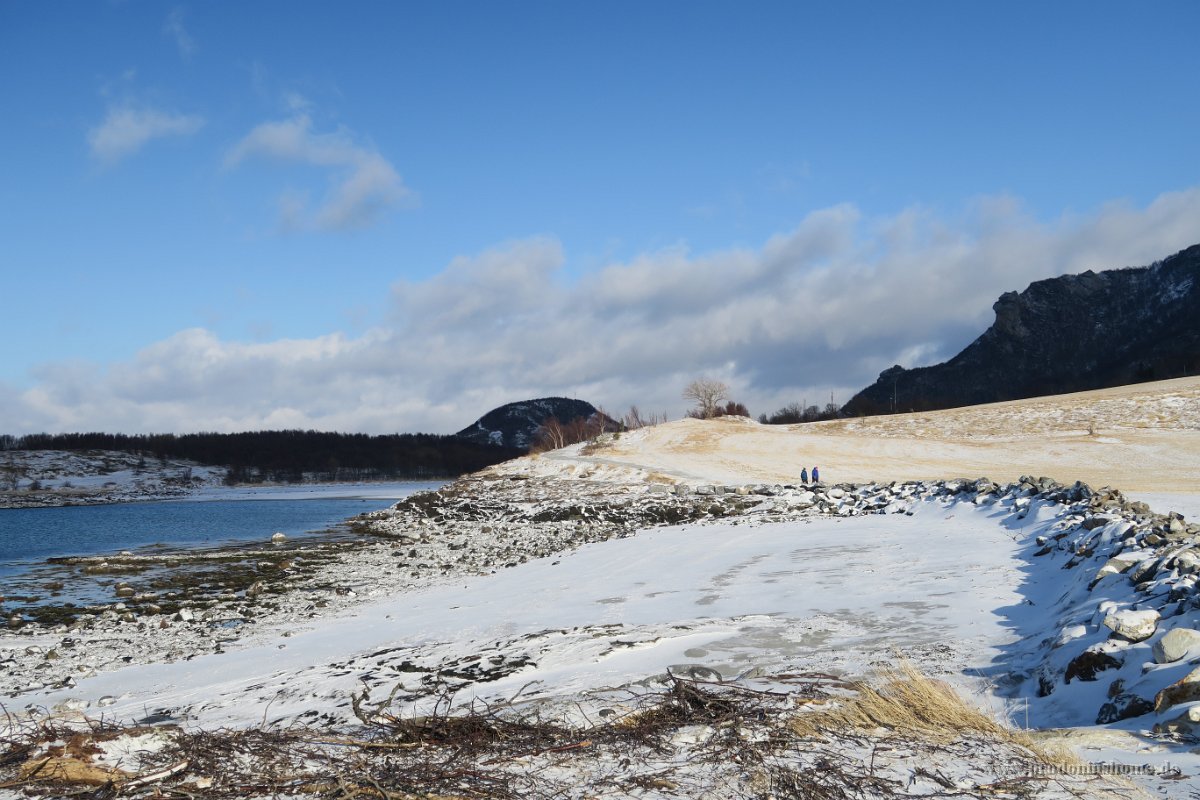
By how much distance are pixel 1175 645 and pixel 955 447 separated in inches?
1519

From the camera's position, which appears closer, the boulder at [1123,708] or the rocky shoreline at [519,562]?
the boulder at [1123,708]

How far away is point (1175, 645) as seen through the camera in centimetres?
484

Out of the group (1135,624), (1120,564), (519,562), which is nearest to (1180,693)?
(1135,624)

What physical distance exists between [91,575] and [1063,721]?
862 inches

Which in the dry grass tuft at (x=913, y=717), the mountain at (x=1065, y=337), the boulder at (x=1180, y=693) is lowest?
the dry grass tuft at (x=913, y=717)

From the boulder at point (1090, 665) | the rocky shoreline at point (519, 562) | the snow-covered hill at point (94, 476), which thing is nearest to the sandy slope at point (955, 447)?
the rocky shoreline at point (519, 562)

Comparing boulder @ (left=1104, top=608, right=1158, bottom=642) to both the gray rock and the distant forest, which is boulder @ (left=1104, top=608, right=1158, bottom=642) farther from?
the distant forest

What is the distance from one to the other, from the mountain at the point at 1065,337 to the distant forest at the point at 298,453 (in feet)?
270

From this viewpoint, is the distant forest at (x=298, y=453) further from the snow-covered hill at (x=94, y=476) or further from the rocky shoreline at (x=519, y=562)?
the rocky shoreline at (x=519, y=562)

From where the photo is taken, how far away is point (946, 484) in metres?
22.1

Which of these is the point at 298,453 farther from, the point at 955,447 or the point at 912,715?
the point at 912,715

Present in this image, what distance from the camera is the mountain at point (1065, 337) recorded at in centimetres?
12249

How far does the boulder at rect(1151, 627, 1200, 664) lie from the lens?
4801mm

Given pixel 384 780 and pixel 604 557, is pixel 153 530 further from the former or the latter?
pixel 384 780
